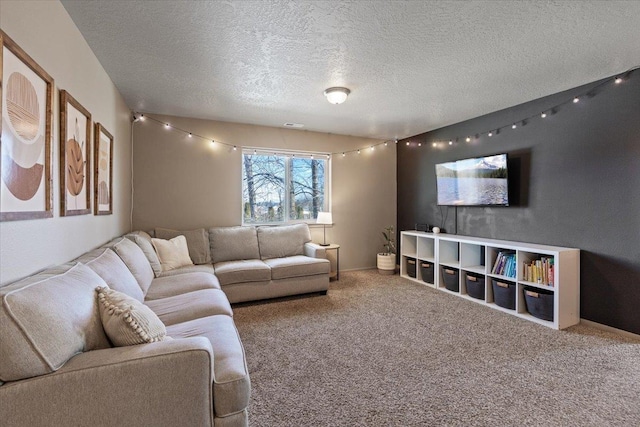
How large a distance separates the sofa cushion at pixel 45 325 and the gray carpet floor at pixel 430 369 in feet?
3.21

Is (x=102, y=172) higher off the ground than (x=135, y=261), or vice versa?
(x=102, y=172)

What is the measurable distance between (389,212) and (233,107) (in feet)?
10.8

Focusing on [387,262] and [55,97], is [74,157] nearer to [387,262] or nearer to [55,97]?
[55,97]

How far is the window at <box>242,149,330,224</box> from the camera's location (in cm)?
471

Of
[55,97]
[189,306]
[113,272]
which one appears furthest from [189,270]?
[55,97]

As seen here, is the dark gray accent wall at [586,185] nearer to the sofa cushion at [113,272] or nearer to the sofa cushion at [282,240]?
the sofa cushion at [282,240]

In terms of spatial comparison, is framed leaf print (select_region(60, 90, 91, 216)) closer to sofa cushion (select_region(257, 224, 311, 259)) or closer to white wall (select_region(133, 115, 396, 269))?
white wall (select_region(133, 115, 396, 269))

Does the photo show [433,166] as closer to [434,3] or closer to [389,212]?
[389,212]

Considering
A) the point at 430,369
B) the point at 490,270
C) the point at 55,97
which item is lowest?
the point at 430,369

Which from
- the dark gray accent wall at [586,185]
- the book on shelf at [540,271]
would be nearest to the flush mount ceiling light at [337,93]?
the dark gray accent wall at [586,185]

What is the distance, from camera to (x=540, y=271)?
10.2ft

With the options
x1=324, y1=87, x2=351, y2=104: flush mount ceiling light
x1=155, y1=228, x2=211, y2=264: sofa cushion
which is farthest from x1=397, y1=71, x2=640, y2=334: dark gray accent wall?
x1=155, y1=228, x2=211, y2=264: sofa cushion

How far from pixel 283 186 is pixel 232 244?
4.44 feet

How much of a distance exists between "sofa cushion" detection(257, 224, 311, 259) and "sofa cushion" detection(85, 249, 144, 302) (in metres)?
2.14
